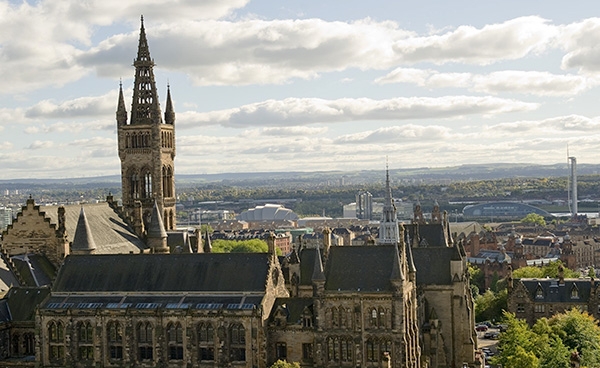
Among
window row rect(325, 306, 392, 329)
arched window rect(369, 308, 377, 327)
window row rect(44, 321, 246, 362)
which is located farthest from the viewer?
window row rect(44, 321, 246, 362)

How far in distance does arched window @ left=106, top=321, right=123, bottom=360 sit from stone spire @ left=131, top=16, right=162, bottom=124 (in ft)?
166

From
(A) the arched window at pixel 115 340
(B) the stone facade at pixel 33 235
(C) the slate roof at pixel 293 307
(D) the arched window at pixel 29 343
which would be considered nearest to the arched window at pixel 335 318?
(C) the slate roof at pixel 293 307

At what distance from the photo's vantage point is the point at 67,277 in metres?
103

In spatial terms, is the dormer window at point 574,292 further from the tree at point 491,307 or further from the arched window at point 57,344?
the arched window at point 57,344

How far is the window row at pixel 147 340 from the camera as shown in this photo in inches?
3755

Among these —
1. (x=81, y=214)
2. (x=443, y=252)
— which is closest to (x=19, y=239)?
(x=81, y=214)

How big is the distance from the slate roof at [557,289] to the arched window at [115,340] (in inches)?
2594

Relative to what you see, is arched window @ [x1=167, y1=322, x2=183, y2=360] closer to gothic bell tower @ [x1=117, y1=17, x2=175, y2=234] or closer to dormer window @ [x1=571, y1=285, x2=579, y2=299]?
gothic bell tower @ [x1=117, y1=17, x2=175, y2=234]

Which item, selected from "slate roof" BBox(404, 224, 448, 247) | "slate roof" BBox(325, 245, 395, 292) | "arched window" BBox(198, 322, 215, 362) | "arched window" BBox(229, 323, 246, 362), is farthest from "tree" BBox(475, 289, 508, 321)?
"arched window" BBox(198, 322, 215, 362)

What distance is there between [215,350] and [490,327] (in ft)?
215

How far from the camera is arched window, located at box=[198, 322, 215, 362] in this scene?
3782 inches

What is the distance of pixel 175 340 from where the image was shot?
97.3 metres

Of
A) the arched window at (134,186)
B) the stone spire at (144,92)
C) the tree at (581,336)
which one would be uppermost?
the stone spire at (144,92)

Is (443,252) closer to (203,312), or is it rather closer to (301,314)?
(301,314)
